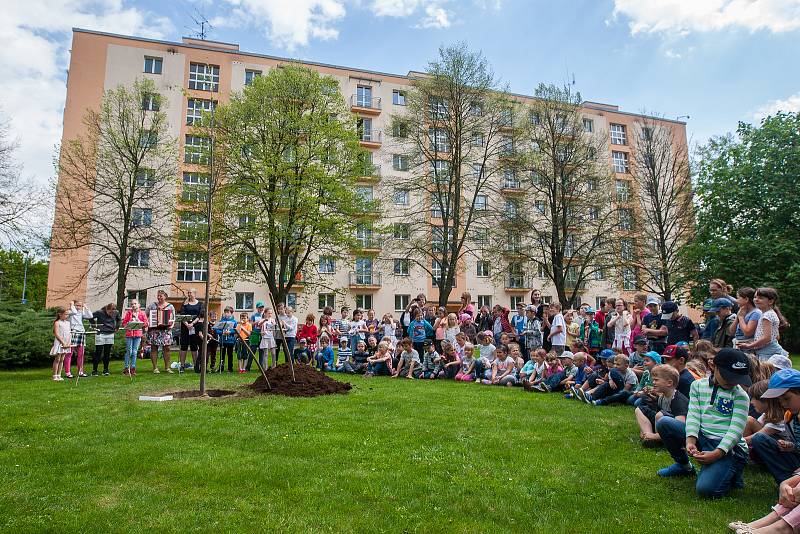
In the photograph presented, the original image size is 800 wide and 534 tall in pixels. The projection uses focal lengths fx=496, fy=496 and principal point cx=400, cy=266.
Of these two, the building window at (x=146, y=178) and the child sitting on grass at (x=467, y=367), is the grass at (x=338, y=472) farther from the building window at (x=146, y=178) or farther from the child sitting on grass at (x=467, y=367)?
the building window at (x=146, y=178)

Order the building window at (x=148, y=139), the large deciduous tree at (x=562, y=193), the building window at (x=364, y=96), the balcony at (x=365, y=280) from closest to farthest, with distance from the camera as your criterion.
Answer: the building window at (x=148, y=139) → the large deciduous tree at (x=562, y=193) → the balcony at (x=365, y=280) → the building window at (x=364, y=96)

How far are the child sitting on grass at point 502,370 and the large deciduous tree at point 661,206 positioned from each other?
22.1m

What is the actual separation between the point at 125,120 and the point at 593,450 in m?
30.0

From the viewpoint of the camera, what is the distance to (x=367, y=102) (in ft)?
153

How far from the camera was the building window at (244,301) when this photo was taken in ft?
135

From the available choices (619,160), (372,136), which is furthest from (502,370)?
(619,160)

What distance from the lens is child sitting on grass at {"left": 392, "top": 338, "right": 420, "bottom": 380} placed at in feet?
49.5

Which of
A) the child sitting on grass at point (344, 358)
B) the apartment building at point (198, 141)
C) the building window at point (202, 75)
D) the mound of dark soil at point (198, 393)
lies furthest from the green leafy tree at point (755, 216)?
the building window at point (202, 75)

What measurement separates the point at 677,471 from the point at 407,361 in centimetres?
1020

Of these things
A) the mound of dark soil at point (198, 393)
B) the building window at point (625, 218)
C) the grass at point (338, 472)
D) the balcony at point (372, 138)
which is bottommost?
the grass at point (338, 472)

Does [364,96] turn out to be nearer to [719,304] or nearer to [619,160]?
[619,160]

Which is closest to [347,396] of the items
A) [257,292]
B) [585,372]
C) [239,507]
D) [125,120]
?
[585,372]

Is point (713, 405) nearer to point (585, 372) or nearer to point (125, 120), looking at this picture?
point (585, 372)

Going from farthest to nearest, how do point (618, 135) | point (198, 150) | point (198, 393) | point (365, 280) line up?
1. point (618, 135)
2. point (365, 280)
3. point (198, 150)
4. point (198, 393)
